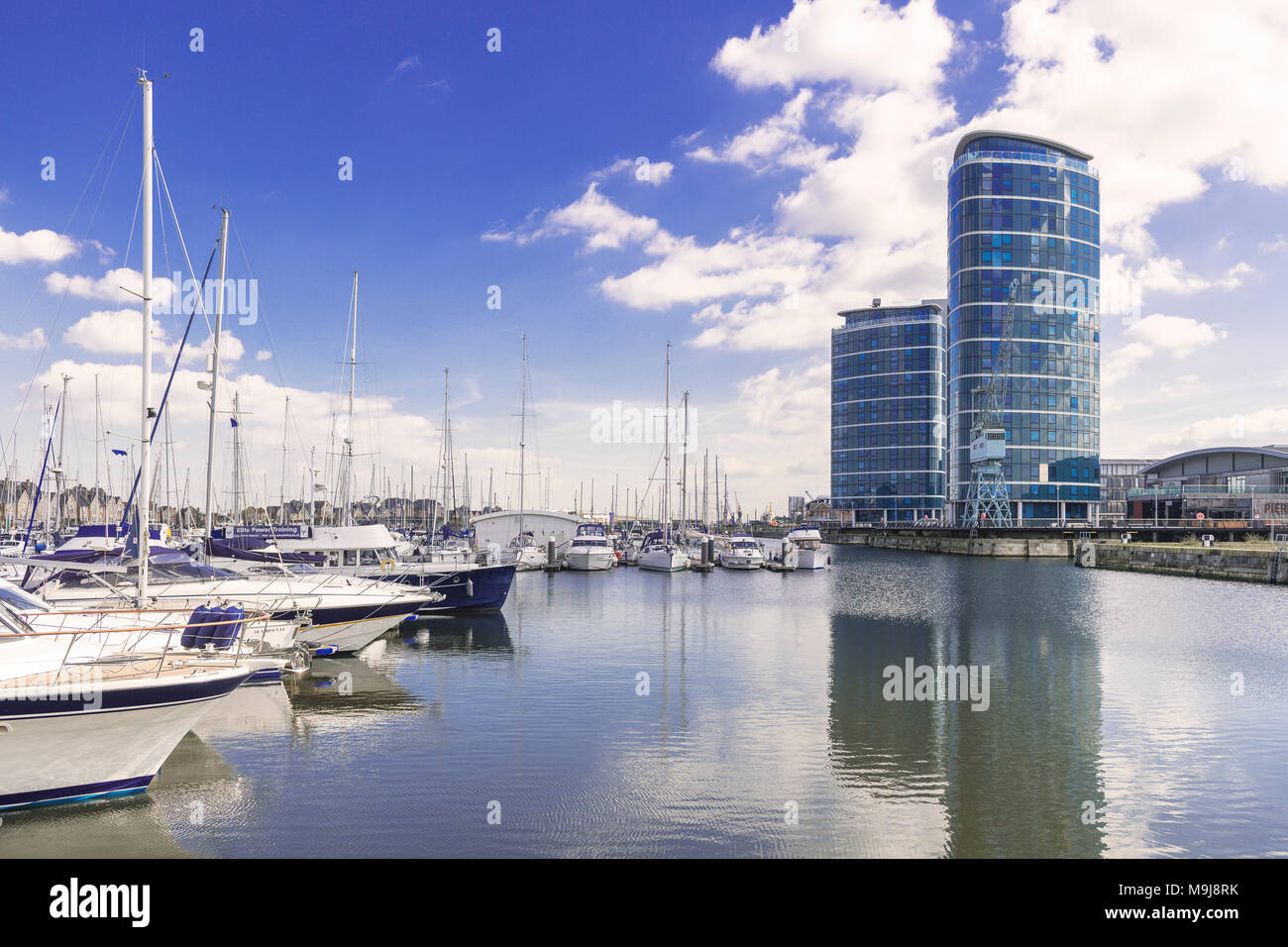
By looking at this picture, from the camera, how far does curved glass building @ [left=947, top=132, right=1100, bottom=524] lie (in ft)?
484

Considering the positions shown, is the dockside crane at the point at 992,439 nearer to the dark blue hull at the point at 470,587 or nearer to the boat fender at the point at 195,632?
the dark blue hull at the point at 470,587

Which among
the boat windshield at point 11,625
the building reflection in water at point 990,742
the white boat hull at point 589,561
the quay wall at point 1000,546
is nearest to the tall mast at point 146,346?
the boat windshield at point 11,625

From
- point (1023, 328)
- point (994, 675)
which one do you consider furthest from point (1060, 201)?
point (994, 675)

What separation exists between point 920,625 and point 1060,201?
5741 inches

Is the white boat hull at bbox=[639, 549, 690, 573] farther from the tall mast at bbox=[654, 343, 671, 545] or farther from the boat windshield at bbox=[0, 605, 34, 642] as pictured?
the boat windshield at bbox=[0, 605, 34, 642]

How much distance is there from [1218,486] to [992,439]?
43381mm

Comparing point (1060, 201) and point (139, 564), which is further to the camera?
point (1060, 201)

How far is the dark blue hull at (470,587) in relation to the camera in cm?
3769

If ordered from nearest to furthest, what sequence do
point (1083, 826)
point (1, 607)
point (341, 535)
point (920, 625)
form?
1. point (1083, 826)
2. point (1, 607)
3. point (341, 535)
4. point (920, 625)

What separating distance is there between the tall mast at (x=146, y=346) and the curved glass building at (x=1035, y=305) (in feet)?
500

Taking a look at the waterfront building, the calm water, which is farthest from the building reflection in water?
the waterfront building

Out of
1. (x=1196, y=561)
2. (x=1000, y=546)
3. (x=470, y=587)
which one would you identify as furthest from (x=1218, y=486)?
(x=470, y=587)
